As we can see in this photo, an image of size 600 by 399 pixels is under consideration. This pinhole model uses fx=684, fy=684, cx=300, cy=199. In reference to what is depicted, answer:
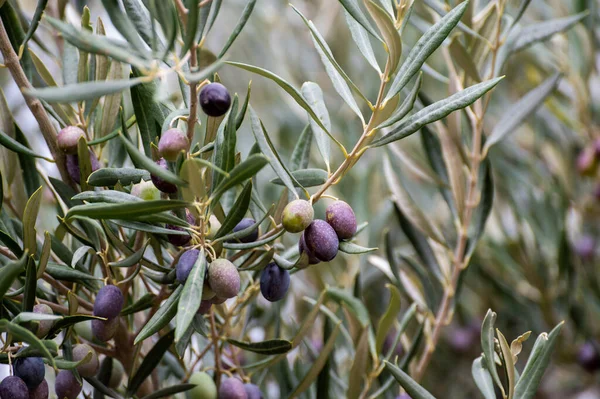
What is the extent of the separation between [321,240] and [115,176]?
16 cm

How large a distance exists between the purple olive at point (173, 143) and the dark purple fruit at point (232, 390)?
0.85 feet

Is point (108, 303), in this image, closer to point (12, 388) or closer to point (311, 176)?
point (12, 388)

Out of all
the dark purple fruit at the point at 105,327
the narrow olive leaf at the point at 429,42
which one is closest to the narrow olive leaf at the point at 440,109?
the narrow olive leaf at the point at 429,42

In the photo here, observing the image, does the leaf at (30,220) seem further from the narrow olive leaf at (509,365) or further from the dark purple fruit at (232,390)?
the narrow olive leaf at (509,365)

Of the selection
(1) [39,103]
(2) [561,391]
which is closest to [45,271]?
(1) [39,103]

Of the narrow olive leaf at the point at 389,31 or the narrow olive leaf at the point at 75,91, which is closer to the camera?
the narrow olive leaf at the point at 75,91

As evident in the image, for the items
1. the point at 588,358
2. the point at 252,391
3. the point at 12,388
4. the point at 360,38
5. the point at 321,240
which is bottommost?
the point at 588,358

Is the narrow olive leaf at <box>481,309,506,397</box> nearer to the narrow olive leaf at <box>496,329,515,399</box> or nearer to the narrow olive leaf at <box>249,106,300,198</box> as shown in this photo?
the narrow olive leaf at <box>496,329,515,399</box>

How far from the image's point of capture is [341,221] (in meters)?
0.54

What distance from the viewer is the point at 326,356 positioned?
668 millimetres

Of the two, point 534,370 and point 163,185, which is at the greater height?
point 163,185

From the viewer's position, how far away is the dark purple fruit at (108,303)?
0.53 m

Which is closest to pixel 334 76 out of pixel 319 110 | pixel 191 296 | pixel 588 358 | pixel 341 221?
pixel 319 110

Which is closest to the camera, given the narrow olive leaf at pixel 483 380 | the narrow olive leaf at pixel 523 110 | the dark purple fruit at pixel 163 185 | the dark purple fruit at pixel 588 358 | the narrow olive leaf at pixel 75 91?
the narrow olive leaf at pixel 75 91
